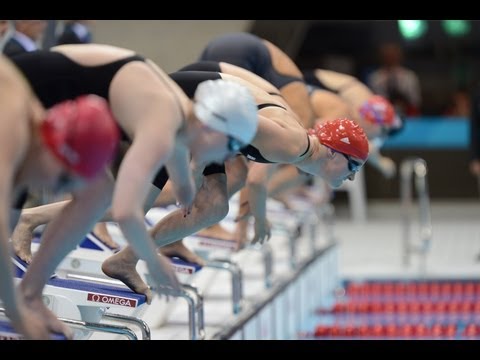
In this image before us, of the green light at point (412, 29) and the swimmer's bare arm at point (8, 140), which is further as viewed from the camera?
the green light at point (412, 29)

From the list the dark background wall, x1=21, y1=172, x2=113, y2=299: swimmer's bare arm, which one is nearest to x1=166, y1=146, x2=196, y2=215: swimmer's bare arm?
x1=21, y1=172, x2=113, y2=299: swimmer's bare arm

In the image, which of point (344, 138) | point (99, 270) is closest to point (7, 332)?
point (99, 270)

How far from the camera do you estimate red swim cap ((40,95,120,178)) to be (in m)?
2.70

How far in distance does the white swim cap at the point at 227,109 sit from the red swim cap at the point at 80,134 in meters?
0.55

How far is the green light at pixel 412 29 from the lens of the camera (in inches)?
578

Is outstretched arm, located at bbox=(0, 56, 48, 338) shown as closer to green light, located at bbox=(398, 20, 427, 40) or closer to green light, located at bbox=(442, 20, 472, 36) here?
green light, located at bbox=(398, 20, 427, 40)

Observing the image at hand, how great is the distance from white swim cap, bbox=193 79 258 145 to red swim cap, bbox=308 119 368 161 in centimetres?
122

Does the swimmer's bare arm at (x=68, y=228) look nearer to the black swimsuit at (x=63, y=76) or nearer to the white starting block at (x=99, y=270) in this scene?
the black swimsuit at (x=63, y=76)

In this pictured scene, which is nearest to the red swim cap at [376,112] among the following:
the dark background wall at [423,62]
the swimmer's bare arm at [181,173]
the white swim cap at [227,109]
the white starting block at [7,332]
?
the swimmer's bare arm at [181,173]

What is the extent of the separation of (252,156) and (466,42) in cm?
1102

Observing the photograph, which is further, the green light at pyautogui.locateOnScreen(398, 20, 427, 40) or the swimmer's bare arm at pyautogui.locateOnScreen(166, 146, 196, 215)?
the green light at pyautogui.locateOnScreen(398, 20, 427, 40)

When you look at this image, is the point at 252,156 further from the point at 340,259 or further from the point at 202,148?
the point at 340,259

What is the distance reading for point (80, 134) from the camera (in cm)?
270
